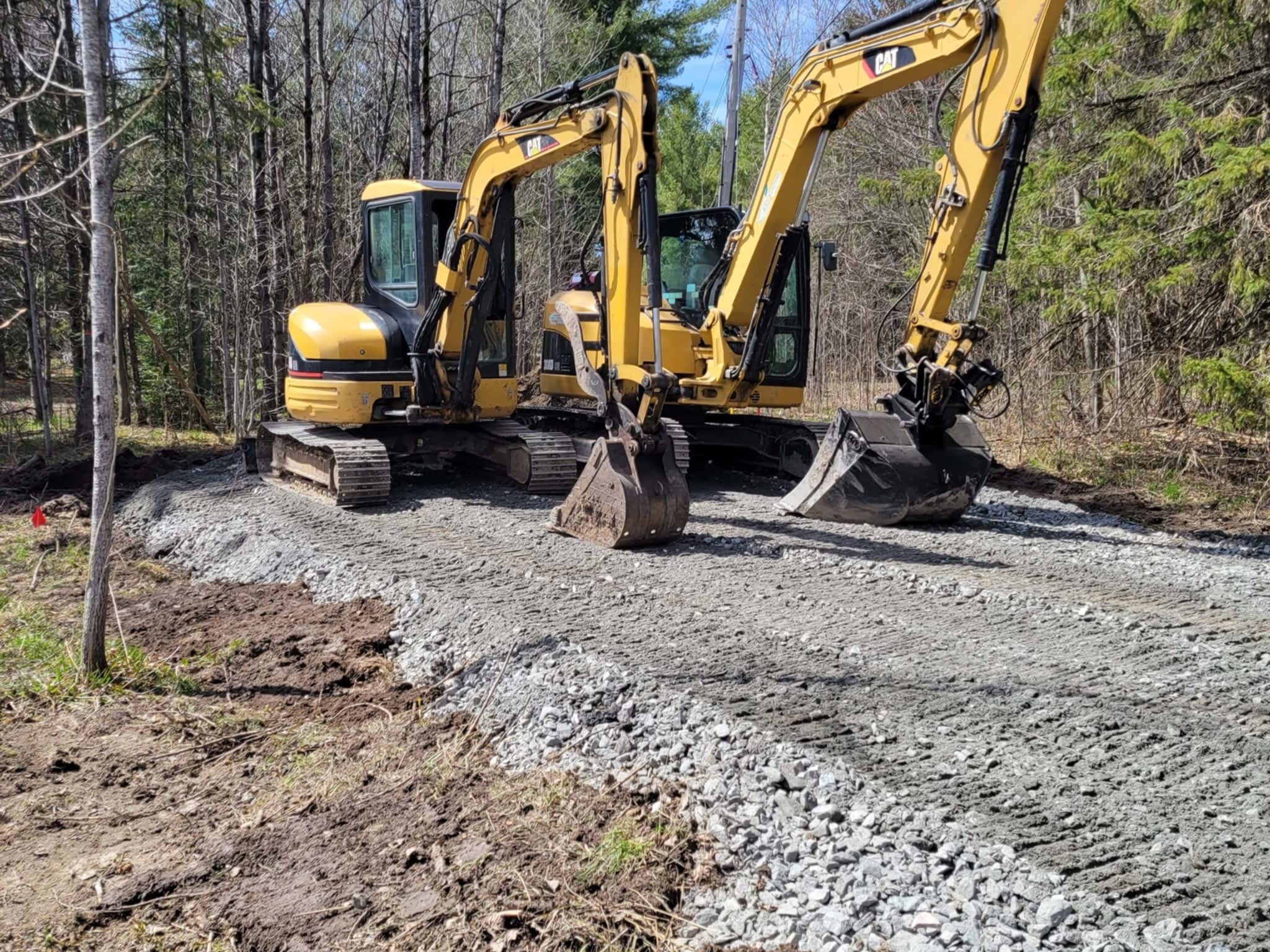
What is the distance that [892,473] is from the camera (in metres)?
7.11

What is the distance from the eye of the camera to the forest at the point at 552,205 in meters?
8.82

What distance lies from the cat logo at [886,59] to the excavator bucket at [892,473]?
8.41 feet

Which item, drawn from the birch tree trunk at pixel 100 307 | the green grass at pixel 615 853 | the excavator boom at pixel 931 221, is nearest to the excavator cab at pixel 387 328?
the excavator boom at pixel 931 221

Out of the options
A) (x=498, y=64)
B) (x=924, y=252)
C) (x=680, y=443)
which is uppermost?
(x=498, y=64)

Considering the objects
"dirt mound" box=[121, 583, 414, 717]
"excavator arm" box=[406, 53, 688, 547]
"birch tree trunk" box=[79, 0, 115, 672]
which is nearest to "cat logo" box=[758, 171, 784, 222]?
"excavator arm" box=[406, 53, 688, 547]

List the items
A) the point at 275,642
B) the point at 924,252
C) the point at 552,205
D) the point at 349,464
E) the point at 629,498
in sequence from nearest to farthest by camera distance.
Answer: the point at 275,642 < the point at 629,498 < the point at 924,252 < the point at 349,464 < the point at 552,205

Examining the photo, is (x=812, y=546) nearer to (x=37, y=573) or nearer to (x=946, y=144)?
(x=946, y=144)

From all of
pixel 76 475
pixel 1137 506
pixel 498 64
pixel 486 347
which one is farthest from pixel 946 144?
pixel 76 475

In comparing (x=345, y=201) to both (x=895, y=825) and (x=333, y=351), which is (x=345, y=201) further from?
(x=895, y=825)

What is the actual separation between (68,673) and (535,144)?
4937mm

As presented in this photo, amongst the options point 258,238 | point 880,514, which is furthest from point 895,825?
point 258,238

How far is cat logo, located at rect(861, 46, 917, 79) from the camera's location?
6824 millimetres

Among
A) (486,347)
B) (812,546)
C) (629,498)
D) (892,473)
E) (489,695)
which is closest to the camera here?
(489,695)

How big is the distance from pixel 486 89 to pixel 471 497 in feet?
43.4
